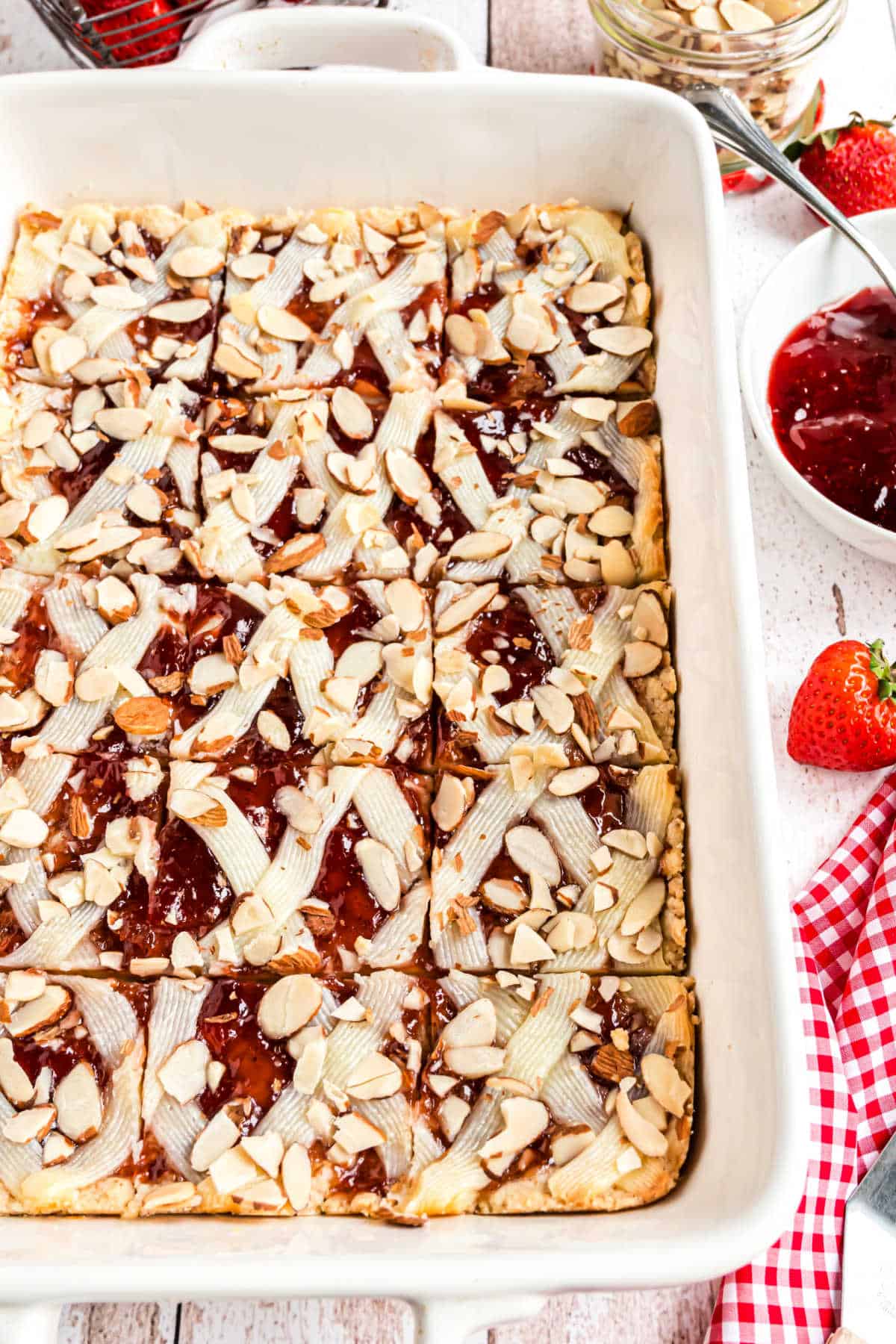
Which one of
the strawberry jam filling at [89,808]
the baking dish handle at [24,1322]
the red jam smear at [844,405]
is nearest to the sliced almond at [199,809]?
the strawberry jam filling at [89,808]

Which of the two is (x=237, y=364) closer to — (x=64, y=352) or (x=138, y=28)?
(x=64, y=352)

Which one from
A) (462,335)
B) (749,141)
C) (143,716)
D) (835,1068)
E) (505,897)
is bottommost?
(835,1068)

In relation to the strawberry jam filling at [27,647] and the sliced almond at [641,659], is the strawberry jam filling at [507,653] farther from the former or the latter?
the strawberry jam filling at [27,647]

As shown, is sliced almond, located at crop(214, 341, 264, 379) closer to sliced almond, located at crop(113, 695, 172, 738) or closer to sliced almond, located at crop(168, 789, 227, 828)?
sliced almond, located at crop(113, 695, 172, 738)

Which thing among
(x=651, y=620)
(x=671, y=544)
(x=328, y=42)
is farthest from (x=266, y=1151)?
(x=328, y=42)

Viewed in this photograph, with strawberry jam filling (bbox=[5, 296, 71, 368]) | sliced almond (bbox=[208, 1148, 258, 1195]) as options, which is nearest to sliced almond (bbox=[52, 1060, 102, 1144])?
sliced almond (bbox=[208, 1148, 258, 1195])

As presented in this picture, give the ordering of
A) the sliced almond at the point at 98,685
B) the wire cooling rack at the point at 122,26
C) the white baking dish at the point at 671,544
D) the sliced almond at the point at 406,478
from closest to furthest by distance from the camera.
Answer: the white baking dish at the point at 671,544 < the sliced almond at the point at 98,685 < the sliced almond at the point at 406,478 < the wire cooling rack at the point at 122,26
